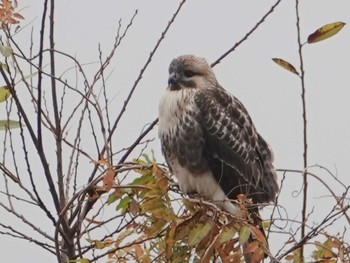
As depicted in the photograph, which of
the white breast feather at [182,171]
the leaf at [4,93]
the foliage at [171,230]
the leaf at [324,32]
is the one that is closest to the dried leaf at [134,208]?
the foliage at [171,230]

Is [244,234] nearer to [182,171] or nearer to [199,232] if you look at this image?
[199,232]

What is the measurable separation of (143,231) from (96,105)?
0.54m

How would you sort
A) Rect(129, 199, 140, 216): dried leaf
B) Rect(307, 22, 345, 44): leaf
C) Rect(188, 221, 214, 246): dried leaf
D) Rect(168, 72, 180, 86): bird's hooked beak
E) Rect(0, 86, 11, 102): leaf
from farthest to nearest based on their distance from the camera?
Rect(168, 72, 180, 86): bird's hooked beak, Rect(0, 86, 11, 102): leaf, Rect(129, 199, 140, 216): dried leaf, Rect(188, 221, 214, 246): dried leaf, Rect(307, 22, 345, 44): leaf

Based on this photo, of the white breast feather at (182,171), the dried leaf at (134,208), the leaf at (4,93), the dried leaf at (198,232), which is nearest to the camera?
the dried leaf at (198,232)

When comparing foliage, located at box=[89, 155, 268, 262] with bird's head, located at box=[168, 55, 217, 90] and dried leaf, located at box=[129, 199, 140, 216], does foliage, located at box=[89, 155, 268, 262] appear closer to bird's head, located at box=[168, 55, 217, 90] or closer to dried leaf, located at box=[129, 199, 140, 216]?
dried leaf, located at box=[129, 199, 140, 216]

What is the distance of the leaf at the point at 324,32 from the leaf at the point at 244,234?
2.22 ft

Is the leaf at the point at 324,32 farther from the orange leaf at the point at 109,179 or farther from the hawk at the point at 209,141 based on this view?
the hawk at the point at 209,141

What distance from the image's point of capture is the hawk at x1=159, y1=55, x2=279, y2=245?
409 cm

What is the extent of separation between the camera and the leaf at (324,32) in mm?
2741

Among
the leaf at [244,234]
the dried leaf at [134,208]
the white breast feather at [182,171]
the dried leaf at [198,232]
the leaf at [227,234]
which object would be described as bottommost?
the leaf at [244,234]

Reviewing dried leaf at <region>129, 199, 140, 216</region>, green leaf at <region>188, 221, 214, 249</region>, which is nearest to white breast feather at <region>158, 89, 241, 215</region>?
dried leaf at <region>129, 199, 140, 216</region>

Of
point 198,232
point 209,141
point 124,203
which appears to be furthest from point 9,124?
point 209,141

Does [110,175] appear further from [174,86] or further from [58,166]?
[174,86]

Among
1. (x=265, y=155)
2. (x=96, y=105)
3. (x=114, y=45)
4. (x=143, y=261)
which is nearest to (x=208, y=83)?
(x=265, y=155)
